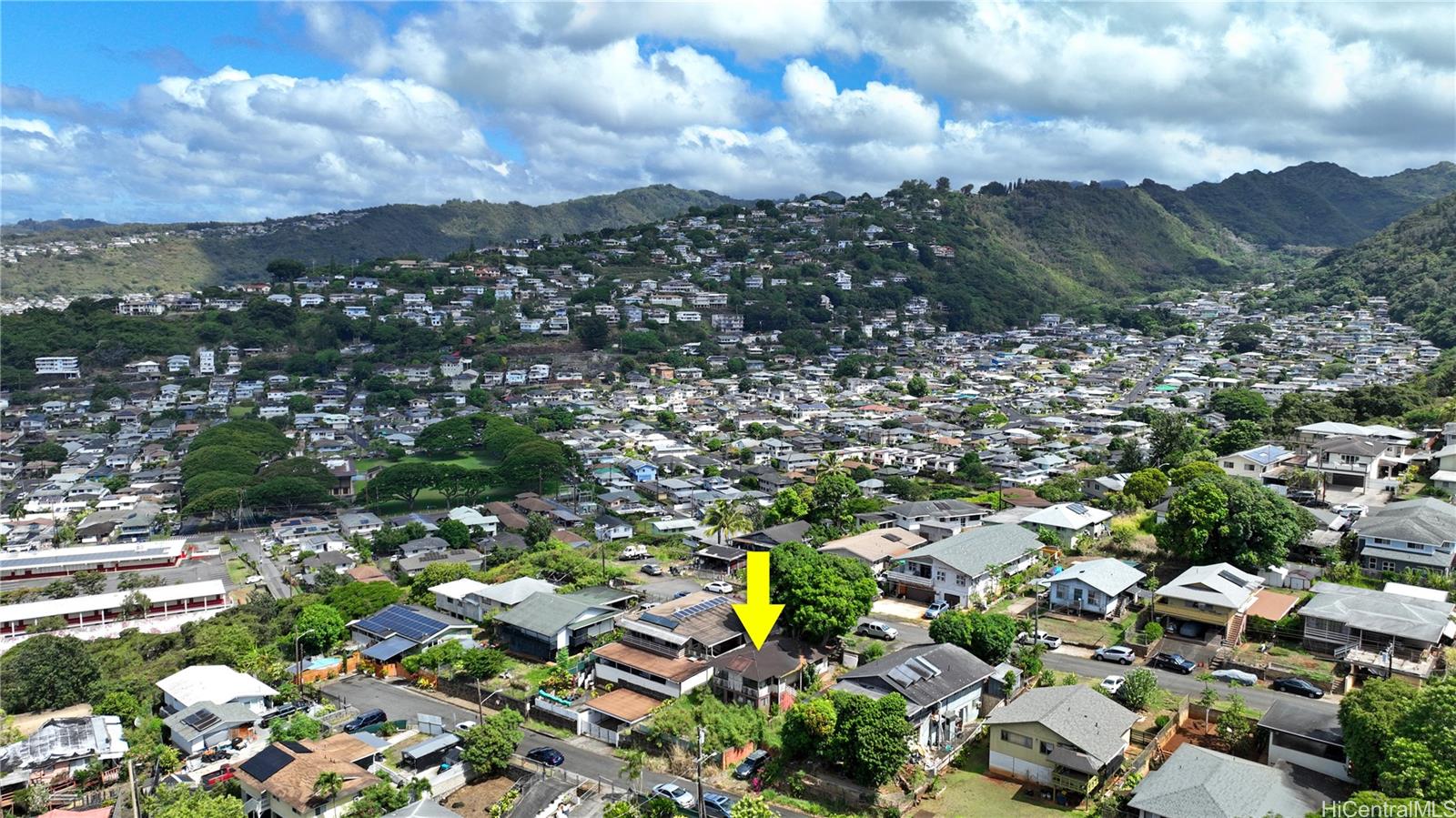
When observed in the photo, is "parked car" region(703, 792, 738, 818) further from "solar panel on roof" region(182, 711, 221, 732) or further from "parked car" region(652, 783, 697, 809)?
"solar panel on roof" region(182, 711, 221, 732)

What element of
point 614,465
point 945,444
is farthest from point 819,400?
point 614,465

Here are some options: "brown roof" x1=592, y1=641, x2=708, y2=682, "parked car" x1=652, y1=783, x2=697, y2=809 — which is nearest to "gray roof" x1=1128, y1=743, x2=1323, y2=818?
"parked car" x1=652, y1=783, x2=697, y2=809

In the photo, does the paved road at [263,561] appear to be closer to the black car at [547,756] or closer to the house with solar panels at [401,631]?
the house with solar panels at [401,631]

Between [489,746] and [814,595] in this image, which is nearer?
[489,746]

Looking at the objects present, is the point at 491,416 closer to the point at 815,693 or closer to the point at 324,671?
the point at 324,671

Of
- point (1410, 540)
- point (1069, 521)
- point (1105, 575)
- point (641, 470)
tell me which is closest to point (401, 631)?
point (1105, 575)

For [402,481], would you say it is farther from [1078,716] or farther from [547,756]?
[1078,716]
